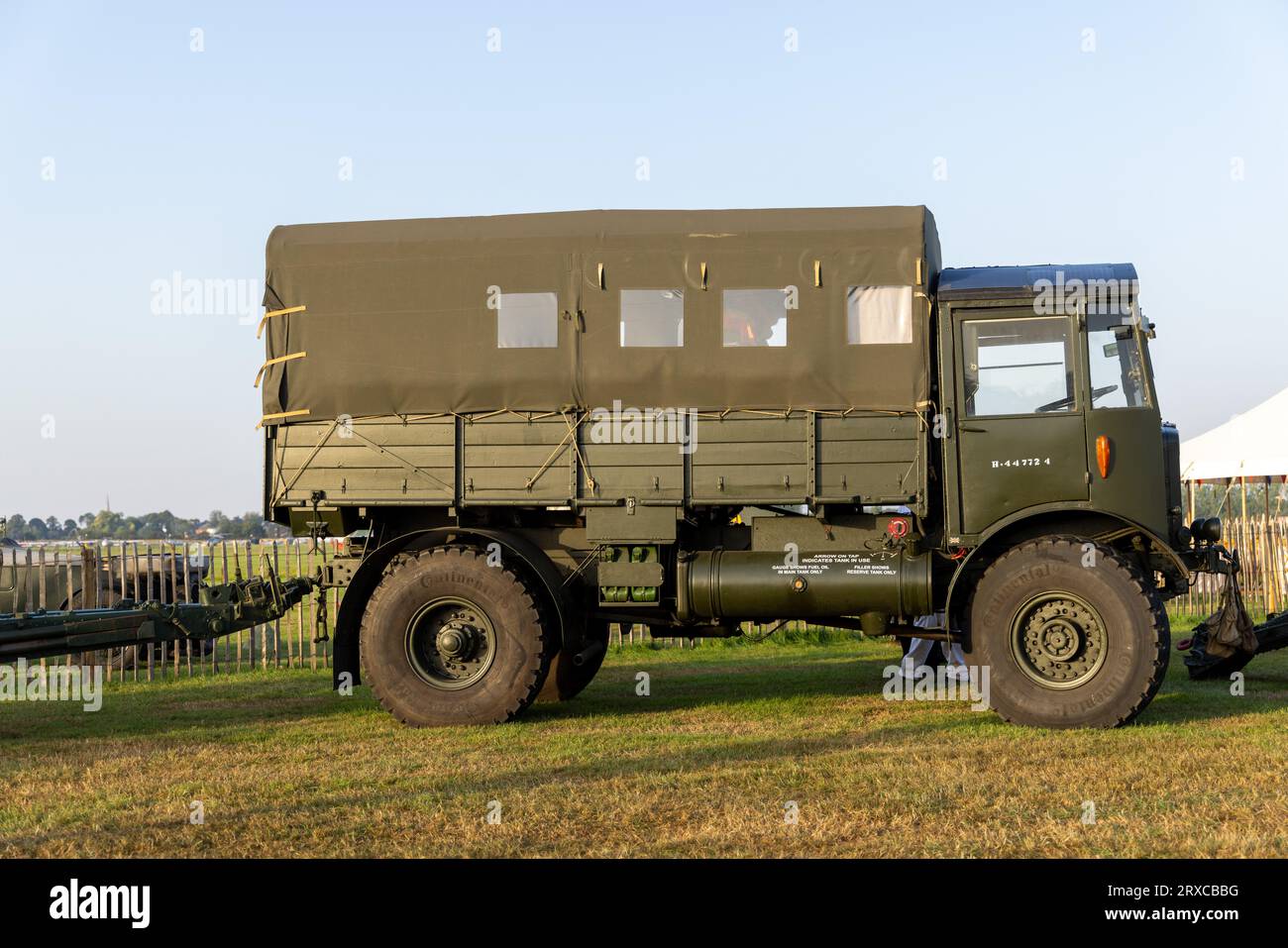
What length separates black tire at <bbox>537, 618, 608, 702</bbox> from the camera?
11469 mm

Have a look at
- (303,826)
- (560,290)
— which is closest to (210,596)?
(560,290)

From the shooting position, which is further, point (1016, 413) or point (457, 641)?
point (457, 641)

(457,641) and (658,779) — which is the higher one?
(457,641)

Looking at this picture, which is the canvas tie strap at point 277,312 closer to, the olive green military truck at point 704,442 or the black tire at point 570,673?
the olive green military truck at point 704,442

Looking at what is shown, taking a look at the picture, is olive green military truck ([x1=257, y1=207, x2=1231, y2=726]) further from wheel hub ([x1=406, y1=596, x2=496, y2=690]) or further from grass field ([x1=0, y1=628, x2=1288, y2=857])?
grass field ([x1=0, y1=628, x2=1288, y2=857])

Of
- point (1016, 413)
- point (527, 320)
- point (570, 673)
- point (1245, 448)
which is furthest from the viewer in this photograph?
point (1245, 448)

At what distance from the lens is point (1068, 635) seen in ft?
31.2

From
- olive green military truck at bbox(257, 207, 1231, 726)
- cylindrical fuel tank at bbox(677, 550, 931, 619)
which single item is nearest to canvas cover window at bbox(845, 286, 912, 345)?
olive green military truck at bbox(257, 207, 1231, 726)

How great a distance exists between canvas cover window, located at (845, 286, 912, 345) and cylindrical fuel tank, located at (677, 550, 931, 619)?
1726 millimetres

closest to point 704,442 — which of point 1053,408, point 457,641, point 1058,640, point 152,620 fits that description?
point 457,641

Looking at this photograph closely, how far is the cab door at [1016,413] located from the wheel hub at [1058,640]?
778 mm

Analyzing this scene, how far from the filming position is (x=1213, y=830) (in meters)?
6.28

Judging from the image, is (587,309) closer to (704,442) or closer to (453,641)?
(704,442)

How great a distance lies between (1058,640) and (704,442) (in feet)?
10.2
